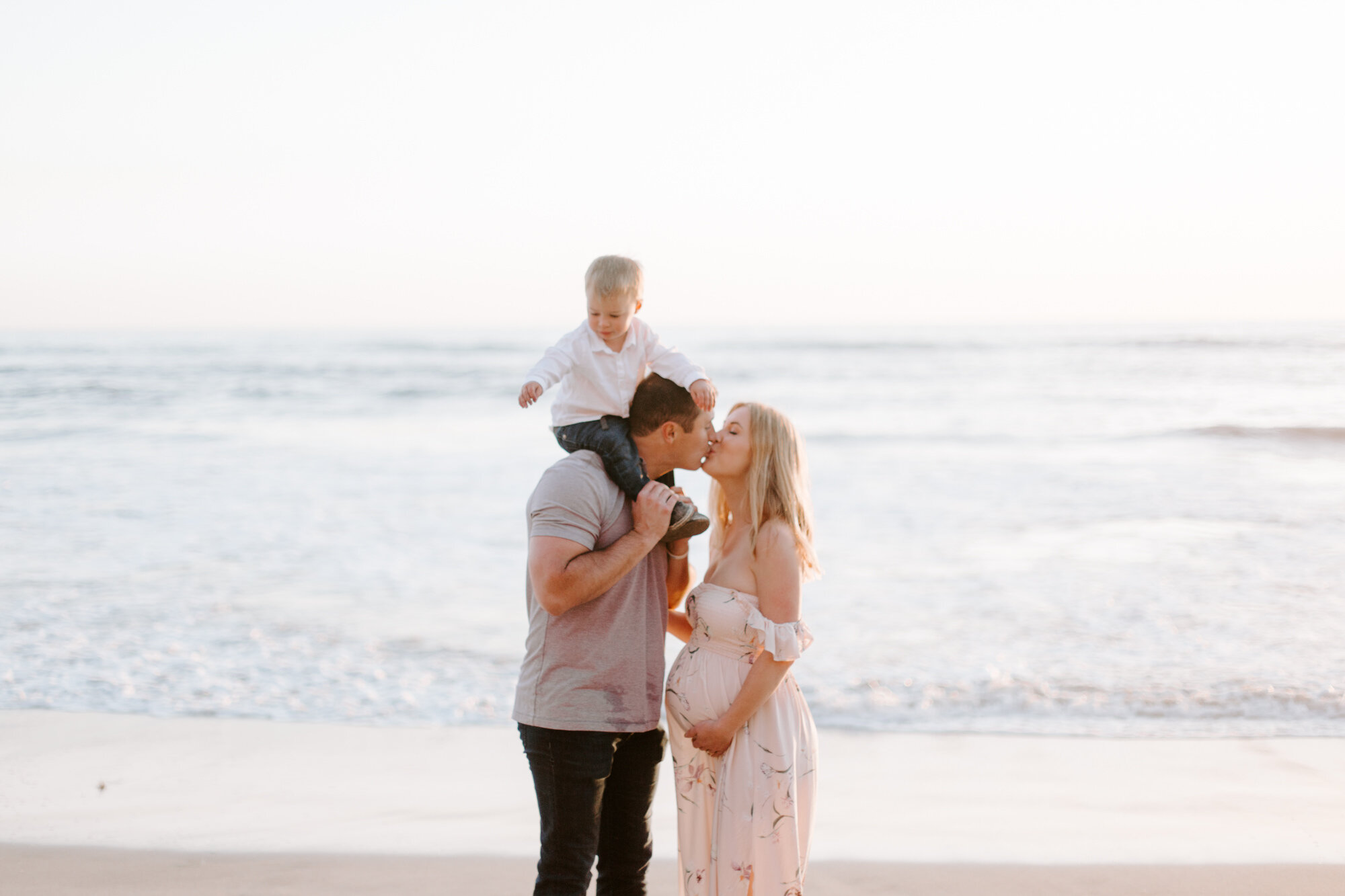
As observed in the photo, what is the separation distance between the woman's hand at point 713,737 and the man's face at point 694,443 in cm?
68

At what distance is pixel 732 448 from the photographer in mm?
2783

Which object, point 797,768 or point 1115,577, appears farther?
point 1115,577

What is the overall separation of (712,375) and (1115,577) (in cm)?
2345

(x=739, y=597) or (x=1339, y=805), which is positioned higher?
(x=739, y=597)

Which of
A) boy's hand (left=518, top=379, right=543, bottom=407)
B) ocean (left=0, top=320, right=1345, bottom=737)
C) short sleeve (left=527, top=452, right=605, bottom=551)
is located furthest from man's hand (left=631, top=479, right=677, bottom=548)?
ocean (left=0, top=320, right=1345, bottom=737)

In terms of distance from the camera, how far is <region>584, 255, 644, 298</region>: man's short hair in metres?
3.01

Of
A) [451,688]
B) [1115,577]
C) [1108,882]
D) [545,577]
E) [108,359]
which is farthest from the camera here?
[108,359]

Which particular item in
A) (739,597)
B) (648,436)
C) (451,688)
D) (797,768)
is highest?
(648,436)

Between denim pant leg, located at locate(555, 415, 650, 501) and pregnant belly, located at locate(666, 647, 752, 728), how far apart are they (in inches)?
19.6

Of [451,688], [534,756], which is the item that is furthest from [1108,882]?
[451,688]

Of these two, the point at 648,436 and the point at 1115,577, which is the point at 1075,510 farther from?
the point at 648,436

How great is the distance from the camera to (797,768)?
2.72m

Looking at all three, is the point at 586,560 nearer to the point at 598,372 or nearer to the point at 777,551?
the point at 777,551

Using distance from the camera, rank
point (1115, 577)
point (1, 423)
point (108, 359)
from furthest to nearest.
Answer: point (108, 359) < point (1, 423) < point (1115, 577)
